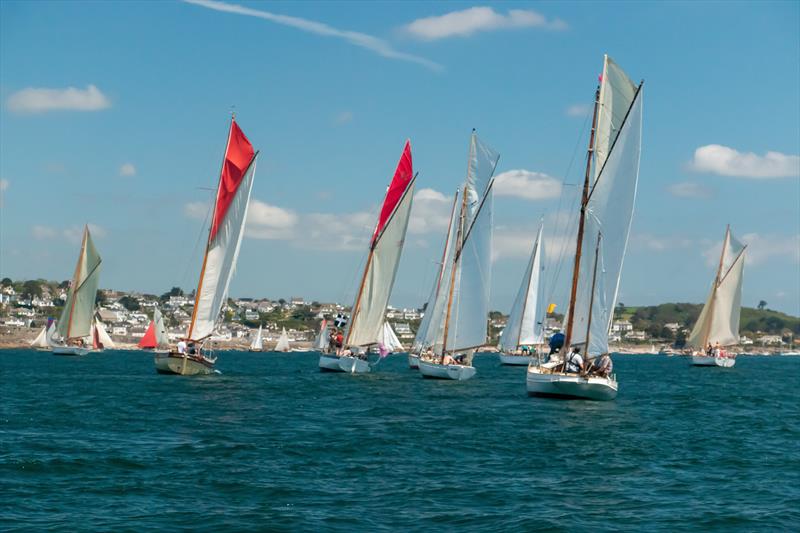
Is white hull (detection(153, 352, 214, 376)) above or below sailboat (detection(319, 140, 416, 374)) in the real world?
below

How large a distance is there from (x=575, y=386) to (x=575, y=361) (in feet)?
6.08

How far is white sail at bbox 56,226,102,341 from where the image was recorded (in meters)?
124

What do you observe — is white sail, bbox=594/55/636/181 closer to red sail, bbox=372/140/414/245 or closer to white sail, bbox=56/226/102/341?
red sail, bbox=372/140/414/245

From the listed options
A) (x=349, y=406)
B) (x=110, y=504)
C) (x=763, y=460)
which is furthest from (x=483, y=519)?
(x=349, y=406)

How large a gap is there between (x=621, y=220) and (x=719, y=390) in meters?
26.2

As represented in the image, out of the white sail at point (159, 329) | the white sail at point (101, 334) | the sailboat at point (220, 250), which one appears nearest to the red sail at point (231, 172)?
the sailboat at point (220, 250)

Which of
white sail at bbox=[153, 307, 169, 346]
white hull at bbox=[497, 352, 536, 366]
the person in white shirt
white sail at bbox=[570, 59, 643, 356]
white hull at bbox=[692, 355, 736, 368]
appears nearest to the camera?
white sail at bbox=[570, 59, 643, 356]

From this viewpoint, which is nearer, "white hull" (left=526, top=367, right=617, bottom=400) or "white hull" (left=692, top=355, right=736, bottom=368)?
"white hull" (left=526, top=367, right=617, bottom=400)

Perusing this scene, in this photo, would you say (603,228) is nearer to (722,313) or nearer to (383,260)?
(383,260)

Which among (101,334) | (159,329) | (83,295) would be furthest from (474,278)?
(101,334)

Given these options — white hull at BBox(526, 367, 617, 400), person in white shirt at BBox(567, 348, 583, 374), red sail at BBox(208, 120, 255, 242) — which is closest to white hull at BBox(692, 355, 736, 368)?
red sail at BBox(208, 120, 255, 242)

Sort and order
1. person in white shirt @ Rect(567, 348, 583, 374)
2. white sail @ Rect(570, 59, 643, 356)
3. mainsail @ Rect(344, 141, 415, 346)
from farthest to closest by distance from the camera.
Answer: mainsail @ Rect(344, 141, 415, 346) < person in white shirt @ Rect(567, 348, 583, 374) < white sail @ Rect(570, 59, 643, 356)

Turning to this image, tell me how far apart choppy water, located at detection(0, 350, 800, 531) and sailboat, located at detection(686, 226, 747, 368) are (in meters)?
67.1

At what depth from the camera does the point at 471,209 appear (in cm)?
7481
